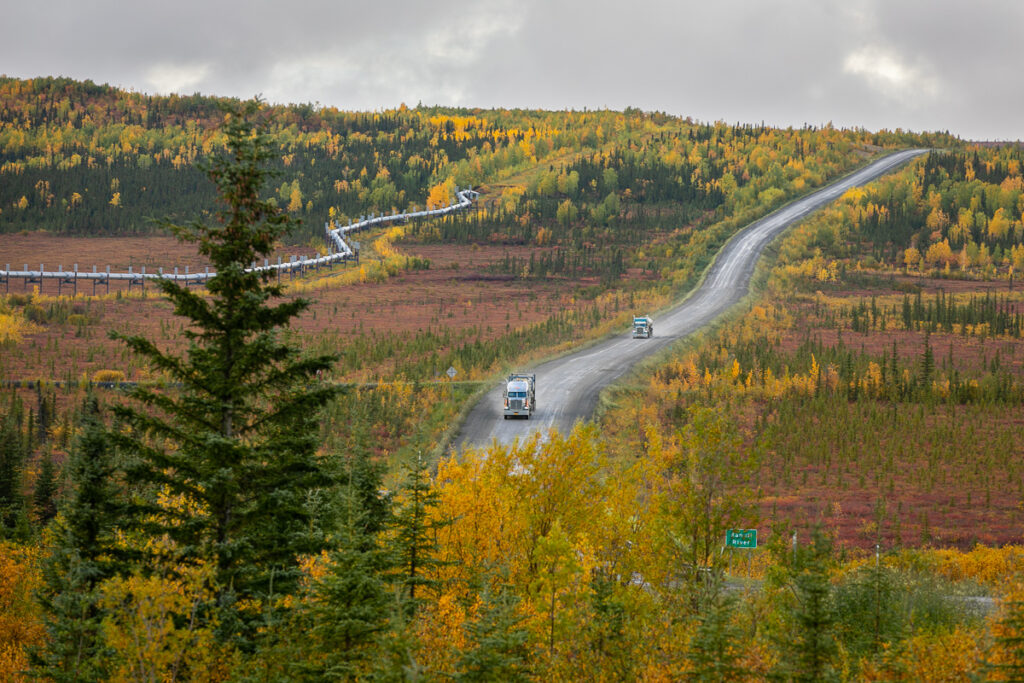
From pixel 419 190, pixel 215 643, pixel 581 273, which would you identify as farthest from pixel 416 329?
pixel 419 190

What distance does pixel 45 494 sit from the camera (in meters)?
36.7

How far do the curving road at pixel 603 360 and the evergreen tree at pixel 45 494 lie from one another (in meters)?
15.8

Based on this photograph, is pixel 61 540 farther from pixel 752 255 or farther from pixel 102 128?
pixel 102 128

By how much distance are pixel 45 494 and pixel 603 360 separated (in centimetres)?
3156

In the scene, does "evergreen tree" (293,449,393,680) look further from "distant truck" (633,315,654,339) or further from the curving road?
"distant truck" (633,315,654,339)

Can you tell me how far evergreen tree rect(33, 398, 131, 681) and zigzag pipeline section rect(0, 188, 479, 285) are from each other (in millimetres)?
50416

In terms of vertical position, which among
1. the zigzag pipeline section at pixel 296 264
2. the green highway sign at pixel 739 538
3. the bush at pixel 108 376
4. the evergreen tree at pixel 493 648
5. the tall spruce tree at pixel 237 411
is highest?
the zigzag pipeline section at pixel 296 264

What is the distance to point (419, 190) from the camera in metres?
162

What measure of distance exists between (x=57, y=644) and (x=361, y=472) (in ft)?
22.4

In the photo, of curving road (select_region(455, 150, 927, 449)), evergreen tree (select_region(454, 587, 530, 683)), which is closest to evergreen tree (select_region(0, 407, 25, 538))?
curving road (select_region(455, 150, 927, 449))

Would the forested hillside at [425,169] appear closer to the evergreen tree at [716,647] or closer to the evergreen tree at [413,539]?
the evergreen tree at [413,539]

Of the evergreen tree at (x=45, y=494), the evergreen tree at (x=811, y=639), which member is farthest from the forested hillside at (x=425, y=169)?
the evergreen tree at (x=811, y=639)

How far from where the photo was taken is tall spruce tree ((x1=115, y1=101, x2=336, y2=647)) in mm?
15750

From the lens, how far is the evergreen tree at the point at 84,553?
17.7 m
